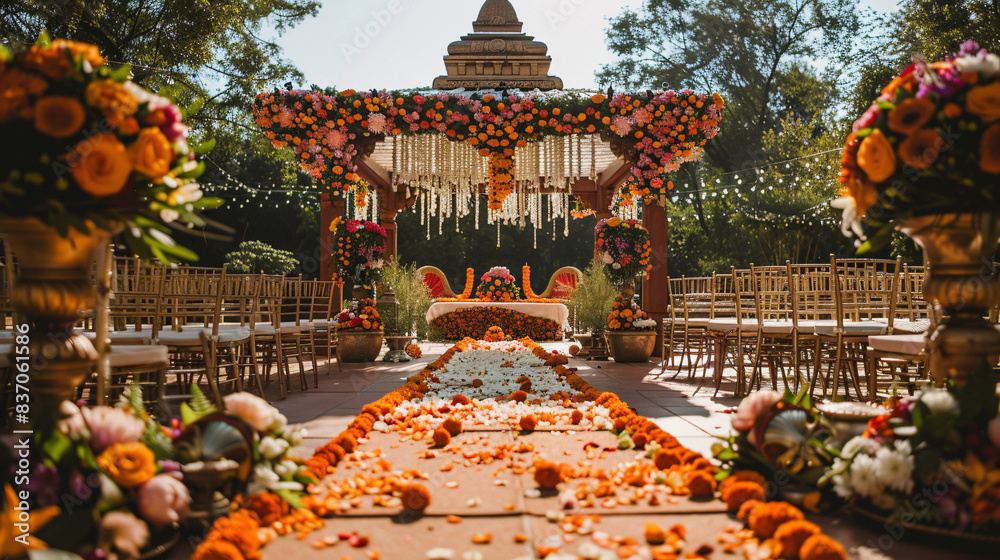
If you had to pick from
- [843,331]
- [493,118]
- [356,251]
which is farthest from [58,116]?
[356,251]

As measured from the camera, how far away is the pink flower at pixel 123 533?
1446 mm

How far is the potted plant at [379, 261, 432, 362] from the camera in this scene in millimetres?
7812

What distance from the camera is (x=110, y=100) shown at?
1556mm

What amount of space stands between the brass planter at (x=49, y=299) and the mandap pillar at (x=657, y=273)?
23.1 ft

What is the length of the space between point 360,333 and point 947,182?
21.2 ft

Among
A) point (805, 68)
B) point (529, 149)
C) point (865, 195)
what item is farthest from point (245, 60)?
point (805, 68)

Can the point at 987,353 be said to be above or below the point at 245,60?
below

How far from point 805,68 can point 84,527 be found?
22.6m

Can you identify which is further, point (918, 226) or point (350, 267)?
point (350, 267)

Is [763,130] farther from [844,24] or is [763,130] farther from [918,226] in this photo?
[918,226]

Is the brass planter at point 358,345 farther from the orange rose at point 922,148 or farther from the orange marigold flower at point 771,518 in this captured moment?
the orange rose at point 922,148

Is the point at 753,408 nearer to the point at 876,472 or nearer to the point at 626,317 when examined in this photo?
the point at 876,472

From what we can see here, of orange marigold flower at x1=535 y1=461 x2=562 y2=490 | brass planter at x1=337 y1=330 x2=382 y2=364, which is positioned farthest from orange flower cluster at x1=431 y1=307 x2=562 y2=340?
orange marigold flower at x1=535 y1=461 x2=562 y2=490

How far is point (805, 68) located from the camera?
19.5 m
